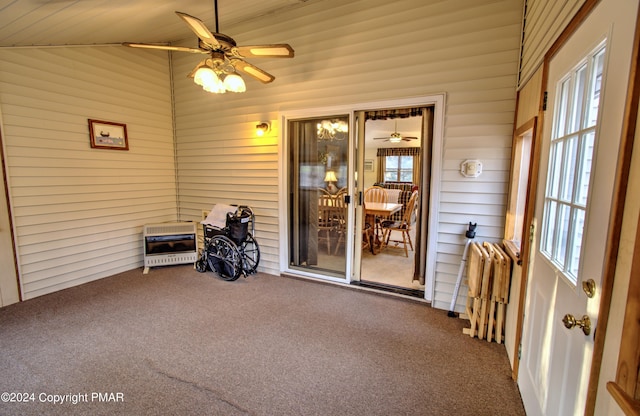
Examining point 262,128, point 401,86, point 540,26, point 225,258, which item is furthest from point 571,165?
point 225,258

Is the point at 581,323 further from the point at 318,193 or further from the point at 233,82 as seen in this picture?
the point at 318,193

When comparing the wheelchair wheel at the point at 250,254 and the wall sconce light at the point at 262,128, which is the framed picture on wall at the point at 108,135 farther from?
the wheelchair wheel at the point at 250,254

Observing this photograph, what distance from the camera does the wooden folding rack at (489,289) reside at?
2.34 meters

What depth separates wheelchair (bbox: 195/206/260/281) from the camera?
3.64 meters

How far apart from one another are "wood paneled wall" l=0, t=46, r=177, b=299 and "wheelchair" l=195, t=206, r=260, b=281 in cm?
127

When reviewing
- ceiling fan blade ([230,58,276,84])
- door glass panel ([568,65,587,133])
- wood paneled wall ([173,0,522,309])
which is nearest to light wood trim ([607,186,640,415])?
door glass panel ([568,65,587,133])

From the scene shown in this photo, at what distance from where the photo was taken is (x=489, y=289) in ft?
7.89

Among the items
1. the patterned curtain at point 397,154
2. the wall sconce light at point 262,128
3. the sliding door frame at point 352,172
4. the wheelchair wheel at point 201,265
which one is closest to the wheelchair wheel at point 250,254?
→ the sliding door frame at point 352,172

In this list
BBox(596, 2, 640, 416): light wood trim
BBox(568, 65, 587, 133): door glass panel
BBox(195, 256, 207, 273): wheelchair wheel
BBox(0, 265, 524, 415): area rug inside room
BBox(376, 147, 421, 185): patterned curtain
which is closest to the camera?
BBox(596, 2, 640, 416): light wood trim

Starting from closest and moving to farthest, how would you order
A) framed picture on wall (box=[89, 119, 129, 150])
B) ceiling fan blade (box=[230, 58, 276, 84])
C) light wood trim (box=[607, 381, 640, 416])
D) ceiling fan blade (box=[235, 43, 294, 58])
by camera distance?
light wood trim (box=[607, 381, 640, 416])
ceiling fan blade (box=[235, 43, 294, 58])
ceiling fan blade (box=[230, 58, 276, 84])
framed picture on wall (box=[89, 119, 129, 150])

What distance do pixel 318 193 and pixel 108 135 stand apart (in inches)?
114

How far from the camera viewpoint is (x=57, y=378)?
203cm

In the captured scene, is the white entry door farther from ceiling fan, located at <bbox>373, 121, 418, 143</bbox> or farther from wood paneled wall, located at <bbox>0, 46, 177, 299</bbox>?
ceiling fan, located at <bbox>373, 121, 418, 143</bbox>

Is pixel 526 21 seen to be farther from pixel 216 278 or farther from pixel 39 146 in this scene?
pixel 39 146
